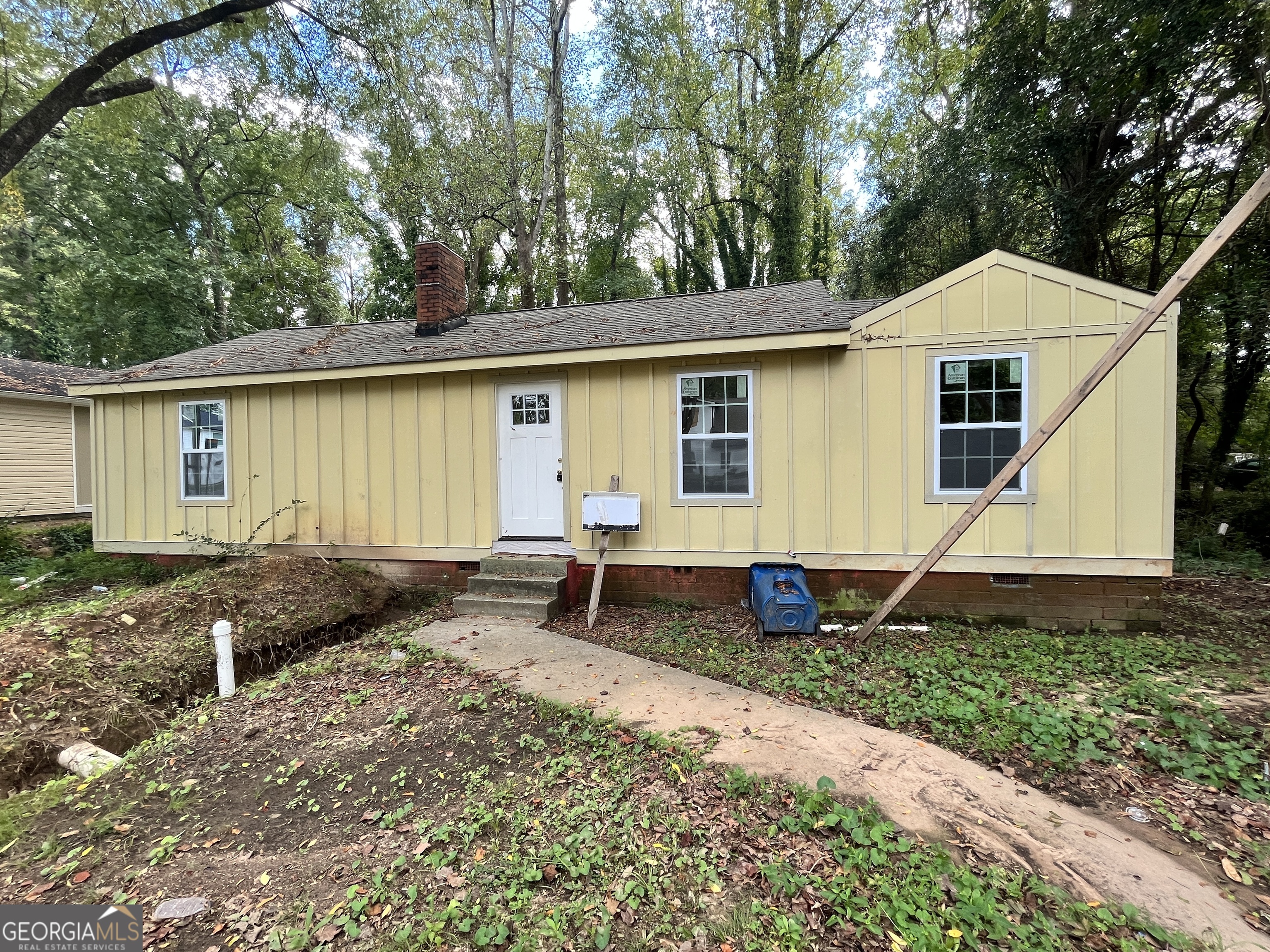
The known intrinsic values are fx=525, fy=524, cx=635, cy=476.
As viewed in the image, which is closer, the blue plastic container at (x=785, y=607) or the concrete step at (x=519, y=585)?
the blue plastic container at (x=785, y=607)

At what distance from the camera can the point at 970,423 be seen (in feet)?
18.2

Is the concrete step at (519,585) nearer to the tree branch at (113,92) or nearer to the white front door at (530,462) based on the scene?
the white front door at (530,462)

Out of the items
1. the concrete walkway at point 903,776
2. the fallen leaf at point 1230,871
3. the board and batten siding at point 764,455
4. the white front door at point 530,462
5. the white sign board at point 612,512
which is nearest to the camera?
the concrete walkway at point 903,776

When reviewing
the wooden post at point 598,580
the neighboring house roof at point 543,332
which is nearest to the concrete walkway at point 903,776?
the wooden post at point 598,580

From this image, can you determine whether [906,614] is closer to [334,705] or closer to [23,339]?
[334,705]

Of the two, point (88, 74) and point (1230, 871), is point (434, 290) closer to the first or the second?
point (88, 74)

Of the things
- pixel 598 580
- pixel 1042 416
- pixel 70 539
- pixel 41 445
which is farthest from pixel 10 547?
pixel 1042 416

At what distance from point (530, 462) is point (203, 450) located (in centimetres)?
510

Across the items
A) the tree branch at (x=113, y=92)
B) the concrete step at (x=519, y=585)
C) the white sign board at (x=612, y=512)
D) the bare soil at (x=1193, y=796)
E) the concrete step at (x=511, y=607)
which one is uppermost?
the tree branch at (x=113, y=92)

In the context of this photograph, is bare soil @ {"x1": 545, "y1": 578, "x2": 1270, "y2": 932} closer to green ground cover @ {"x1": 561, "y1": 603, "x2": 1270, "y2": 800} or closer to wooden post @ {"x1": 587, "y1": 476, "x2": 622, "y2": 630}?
green ground cover @ {"x1": 561, "y1": 603, "x2": 1270, "y2": 800}

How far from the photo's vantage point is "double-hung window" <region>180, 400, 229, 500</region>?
25.1 feet

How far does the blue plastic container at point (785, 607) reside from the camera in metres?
5.17

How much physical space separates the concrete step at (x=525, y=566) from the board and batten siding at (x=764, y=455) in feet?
1.36

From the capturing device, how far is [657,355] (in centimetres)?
602
